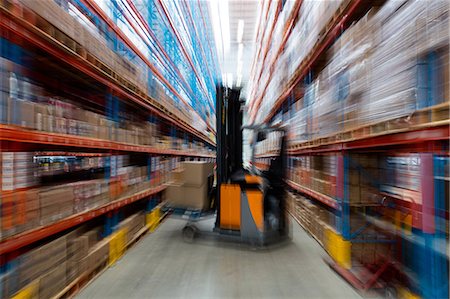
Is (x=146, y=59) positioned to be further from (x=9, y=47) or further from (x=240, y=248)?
(x=240, y=248)

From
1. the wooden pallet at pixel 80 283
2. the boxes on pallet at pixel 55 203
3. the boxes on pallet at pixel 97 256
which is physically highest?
the boxes on pallet at pixel 55 203

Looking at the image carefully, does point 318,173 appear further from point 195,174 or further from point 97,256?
point 97,256

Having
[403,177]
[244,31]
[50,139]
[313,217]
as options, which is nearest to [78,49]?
[50,139]

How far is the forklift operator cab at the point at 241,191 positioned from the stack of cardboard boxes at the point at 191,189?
0.27 metres

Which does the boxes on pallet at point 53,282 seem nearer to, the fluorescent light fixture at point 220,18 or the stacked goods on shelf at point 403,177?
the stacked goods on shelf at point 403,177

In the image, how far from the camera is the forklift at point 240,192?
155 inches

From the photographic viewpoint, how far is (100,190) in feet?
10.7

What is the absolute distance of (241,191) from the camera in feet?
13.4

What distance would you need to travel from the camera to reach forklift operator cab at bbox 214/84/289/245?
12.9ft

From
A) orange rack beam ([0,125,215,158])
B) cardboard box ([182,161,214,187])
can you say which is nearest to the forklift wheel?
cardboard box ([182,161,214,187])

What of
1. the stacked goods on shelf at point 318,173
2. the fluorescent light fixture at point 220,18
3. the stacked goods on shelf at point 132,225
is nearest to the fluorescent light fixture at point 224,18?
the fluorescent light fixture at point 220,18

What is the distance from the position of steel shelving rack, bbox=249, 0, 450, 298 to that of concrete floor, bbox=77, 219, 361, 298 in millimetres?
363

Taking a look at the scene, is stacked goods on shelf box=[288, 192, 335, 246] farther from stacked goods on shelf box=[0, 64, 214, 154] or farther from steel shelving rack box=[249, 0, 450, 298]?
stacked goods on shelf box=[0, 64, 214, 154]

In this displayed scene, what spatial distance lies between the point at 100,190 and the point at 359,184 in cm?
337
